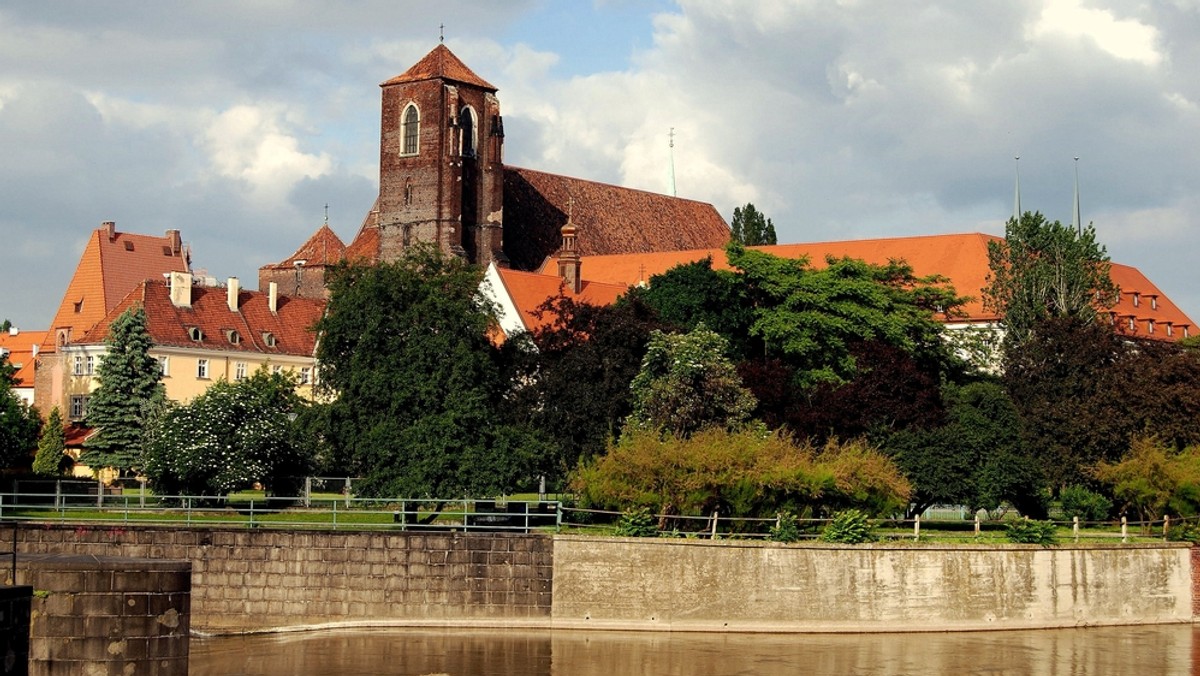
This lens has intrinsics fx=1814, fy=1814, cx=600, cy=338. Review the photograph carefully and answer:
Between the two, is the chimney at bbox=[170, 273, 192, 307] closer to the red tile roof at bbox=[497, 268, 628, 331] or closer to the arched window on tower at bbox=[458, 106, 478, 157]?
the red tile roof at bbox=[497, 268, 628, 331]

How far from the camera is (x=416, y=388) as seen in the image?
154 feet

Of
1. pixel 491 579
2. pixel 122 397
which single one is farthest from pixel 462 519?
pixel 122 397

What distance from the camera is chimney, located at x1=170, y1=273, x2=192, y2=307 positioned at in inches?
3223

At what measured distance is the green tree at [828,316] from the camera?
62.3 m

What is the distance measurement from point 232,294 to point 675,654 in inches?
2117

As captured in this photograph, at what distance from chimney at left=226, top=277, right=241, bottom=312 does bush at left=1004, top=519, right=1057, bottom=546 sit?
50563mm

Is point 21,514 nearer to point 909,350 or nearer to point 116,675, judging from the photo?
point 116,675

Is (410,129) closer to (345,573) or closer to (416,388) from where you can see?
(416,388)

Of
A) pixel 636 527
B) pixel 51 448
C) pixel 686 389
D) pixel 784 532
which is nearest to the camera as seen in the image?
pixel 636 527

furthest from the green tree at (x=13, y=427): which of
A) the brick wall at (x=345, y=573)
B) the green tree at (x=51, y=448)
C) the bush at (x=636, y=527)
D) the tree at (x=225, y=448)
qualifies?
the bush at (x=636, y=527)

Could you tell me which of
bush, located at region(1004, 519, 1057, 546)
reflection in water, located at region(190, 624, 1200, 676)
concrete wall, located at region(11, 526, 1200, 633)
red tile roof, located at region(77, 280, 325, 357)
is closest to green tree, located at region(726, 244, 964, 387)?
bush, located at region(1004, 519, 1057, 546)

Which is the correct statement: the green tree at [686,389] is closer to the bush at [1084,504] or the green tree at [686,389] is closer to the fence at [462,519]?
→ the fence at [462,519]

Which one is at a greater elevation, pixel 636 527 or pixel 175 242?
pixel 175 242

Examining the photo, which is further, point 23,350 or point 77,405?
point 23,350
